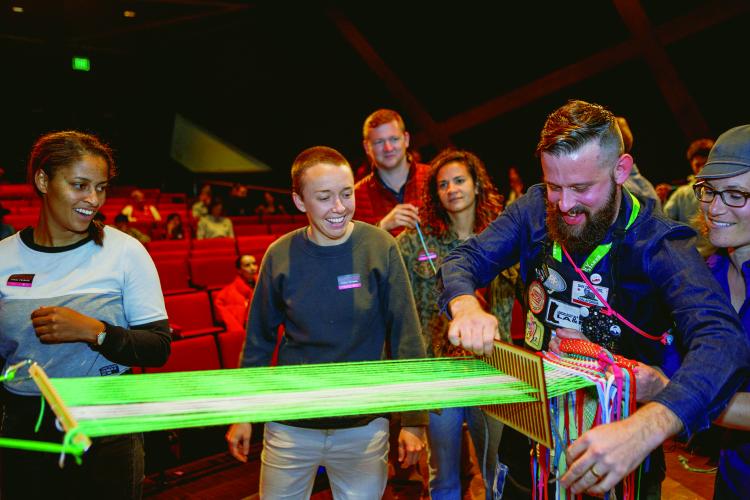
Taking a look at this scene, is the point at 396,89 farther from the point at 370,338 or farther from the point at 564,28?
the point at 370,338

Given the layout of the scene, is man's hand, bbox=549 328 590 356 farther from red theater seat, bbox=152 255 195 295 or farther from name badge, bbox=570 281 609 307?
red theater seat, bbox=152 255 195 295

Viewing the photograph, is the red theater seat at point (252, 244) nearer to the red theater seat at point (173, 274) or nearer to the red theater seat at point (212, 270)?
the red theater seat at point (212, 270)

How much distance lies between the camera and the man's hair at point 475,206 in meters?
2.87

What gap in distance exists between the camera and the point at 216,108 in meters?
15.7

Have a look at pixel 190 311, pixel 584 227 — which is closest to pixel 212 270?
pixel 190 311

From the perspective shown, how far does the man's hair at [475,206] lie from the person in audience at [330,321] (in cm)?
78

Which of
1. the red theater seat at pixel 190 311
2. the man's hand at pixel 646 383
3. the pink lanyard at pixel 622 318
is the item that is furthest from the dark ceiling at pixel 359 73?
the man's hand at pixel 646 383

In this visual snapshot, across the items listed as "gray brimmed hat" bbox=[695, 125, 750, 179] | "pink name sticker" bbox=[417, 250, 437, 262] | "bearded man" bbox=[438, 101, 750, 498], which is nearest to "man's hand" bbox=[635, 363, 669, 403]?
"bearded man" bbox=[438, 101, 750, 498]

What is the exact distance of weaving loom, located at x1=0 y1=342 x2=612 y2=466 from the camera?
978mm

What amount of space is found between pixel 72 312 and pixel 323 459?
96cm

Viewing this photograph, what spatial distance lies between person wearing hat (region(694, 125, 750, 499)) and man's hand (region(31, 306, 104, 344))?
1720 millimetres

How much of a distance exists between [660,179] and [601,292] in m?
8.53

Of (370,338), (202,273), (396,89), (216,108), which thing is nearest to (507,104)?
(396,89)

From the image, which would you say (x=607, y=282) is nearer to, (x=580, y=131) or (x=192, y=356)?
(x=580, y=131)
